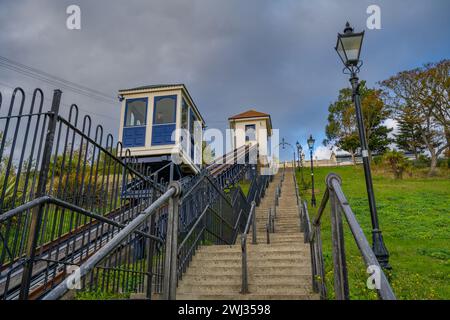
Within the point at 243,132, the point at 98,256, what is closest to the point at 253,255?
the point at 98,256

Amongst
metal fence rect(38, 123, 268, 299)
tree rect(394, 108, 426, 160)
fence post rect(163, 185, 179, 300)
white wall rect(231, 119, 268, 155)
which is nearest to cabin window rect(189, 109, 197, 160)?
metal fence rect(38, 123, 268, 299)

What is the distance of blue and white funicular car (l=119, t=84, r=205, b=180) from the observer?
1358 cm

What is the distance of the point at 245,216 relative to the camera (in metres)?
10.5

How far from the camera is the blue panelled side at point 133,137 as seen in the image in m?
13.9

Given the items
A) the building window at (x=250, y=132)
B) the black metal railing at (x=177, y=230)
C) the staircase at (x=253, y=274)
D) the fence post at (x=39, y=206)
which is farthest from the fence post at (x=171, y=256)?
the building window at (x=250, y=132)

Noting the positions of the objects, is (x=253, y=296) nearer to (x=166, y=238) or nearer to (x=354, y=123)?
(x=166, y=238)

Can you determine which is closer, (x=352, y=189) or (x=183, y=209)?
(x=183, y=209)

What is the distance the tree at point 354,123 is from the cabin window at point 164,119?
26.1 metres

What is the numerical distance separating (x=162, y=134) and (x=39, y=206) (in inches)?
445

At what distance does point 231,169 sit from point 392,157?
48.8 feet

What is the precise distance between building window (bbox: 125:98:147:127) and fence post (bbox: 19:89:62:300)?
37.2 ft

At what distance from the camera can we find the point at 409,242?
784cm
